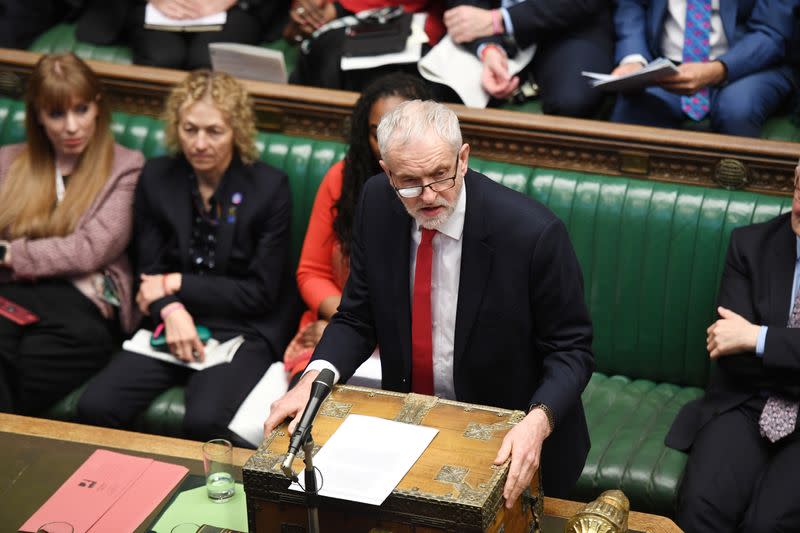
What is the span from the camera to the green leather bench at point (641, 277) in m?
3.96

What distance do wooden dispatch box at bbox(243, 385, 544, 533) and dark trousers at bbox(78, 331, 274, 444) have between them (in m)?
1.18

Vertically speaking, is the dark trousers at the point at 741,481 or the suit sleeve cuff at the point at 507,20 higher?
the suit sleeve cuff at the point at 507,20

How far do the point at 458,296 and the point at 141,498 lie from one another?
3.25 feet

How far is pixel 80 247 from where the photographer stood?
13.9 feet

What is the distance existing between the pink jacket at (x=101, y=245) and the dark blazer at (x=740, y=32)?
1980mm

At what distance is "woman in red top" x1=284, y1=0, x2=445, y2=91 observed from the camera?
467cm

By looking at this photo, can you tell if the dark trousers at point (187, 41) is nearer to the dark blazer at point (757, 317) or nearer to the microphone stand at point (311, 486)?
the dark blazer at point (757, 317)

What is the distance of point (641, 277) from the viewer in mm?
4055

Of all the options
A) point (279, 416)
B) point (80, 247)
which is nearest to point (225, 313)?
point (80, 247)

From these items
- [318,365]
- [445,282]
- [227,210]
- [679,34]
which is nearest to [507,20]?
[679,34]

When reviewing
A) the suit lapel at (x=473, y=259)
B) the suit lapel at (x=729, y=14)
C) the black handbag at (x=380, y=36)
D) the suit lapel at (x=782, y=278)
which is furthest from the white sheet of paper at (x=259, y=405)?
the suit lapel at (x=729, y=14)

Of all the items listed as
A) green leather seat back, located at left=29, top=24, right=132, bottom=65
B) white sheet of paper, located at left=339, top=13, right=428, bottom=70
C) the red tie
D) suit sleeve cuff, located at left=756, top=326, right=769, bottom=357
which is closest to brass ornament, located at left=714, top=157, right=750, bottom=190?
suit sleeve cuff, located at left=756, top=326, right=769, bottom=357

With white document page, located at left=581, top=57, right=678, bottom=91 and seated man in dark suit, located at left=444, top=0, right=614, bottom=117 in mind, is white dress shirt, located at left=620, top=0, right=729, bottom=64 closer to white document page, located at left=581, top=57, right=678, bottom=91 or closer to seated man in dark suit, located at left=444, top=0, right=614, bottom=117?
seated man in dark suit, located at left=444, top=0, right=614, bottom=117

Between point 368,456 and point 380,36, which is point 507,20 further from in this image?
point 368,456
